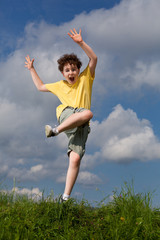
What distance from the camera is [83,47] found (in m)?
5.24

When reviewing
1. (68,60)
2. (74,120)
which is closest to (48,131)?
(74,120)

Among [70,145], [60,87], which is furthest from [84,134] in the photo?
[60,87]

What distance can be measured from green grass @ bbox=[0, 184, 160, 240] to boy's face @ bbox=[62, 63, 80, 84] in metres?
2.29

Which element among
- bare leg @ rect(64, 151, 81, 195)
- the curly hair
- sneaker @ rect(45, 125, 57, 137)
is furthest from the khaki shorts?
the curly hair

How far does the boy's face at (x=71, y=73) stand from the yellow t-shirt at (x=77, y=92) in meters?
0.09

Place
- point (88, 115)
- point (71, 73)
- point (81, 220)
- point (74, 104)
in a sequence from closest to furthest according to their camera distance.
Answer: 1. point (81, 220)
2. point (88, 115)
3. point (74, 104)
4. point (71, 73)

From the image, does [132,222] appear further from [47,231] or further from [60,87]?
[60,87]

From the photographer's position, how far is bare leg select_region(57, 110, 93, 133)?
16.1ft

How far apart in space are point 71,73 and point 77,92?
0.44m

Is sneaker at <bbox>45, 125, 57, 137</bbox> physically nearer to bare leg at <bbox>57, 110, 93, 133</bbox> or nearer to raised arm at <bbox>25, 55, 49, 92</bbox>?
bare leg at <bbox>57, 110, 93, 133</bbox>

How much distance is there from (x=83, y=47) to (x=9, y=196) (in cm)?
309

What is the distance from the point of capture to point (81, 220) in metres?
4.45

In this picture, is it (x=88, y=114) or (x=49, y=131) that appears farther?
(x=88, y=114)

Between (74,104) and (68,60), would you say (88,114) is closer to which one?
(74,104)
